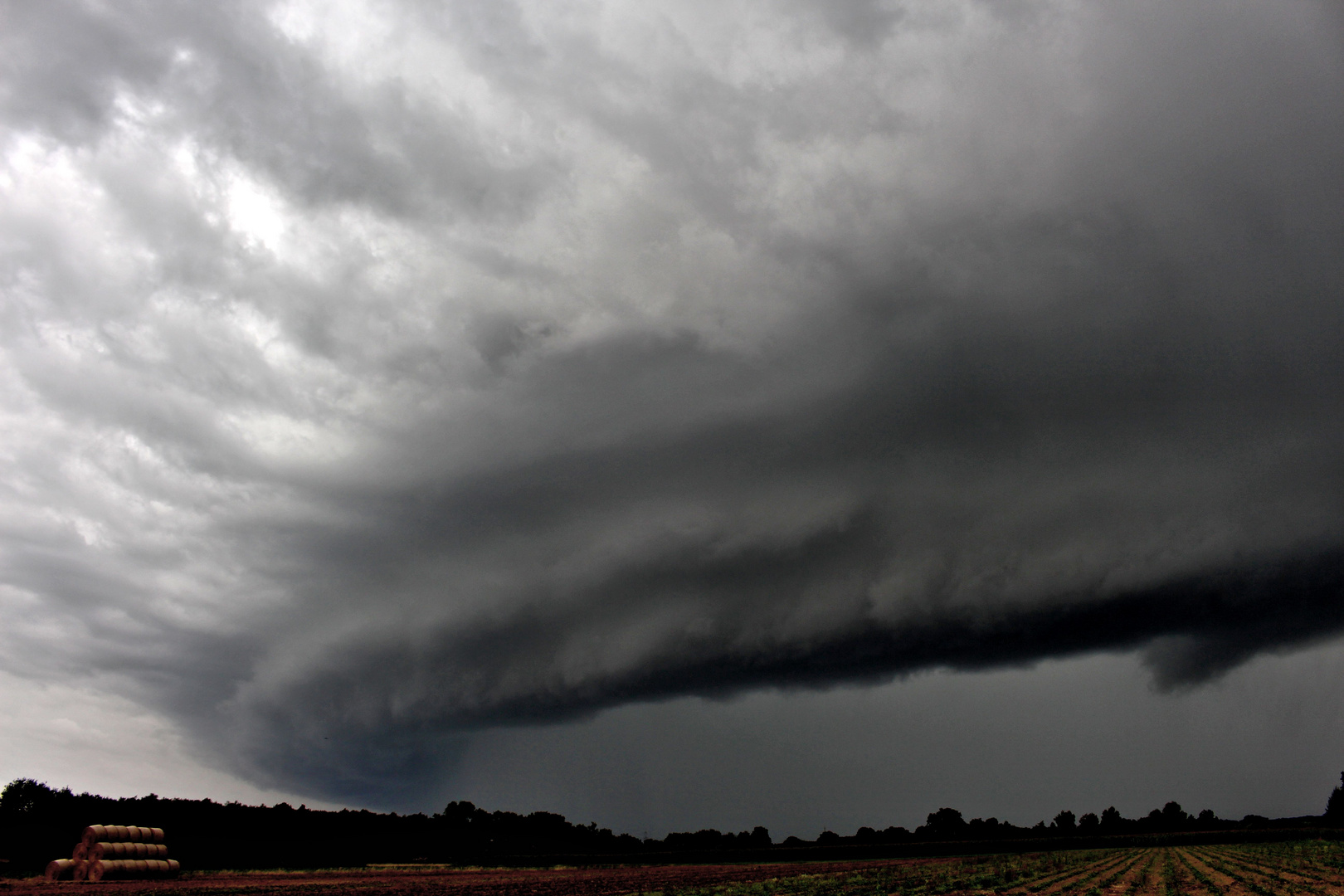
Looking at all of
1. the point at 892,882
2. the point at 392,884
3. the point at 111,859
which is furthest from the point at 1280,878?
the point at 111,859

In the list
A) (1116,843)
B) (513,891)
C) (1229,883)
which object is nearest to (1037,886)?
(1229,883)

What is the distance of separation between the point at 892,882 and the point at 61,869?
230 ft

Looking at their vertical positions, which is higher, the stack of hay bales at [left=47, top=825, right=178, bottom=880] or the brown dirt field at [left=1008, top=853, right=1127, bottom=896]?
the stack of hay bales at [left=47, top=825, right=178, bottom=880]

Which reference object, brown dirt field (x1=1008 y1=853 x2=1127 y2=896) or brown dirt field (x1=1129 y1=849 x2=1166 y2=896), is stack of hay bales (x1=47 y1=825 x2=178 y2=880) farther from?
brown dirt field (x1=1129 y1=849 x2=1166 y2=896)

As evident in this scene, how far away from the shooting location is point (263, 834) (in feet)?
513

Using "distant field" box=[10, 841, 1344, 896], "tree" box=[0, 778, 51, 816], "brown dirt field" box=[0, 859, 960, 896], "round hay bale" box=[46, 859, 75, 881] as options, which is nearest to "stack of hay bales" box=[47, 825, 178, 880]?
"round hay bale" box=[46, 859, 75, 881]

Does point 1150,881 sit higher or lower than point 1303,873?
higher

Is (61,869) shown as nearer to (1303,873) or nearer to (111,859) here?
(111,859)

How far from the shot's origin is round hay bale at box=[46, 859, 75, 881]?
7644 cm

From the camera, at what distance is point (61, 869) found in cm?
7669

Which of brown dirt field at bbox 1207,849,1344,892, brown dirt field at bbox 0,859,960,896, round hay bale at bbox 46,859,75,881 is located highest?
round hay bale at bbox 46,859,75,881

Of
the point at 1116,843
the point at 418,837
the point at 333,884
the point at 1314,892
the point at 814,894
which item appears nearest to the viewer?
the point at 1314,892

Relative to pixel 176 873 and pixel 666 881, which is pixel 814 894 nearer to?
pixel 666 881

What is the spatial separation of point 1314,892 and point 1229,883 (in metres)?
9.92
